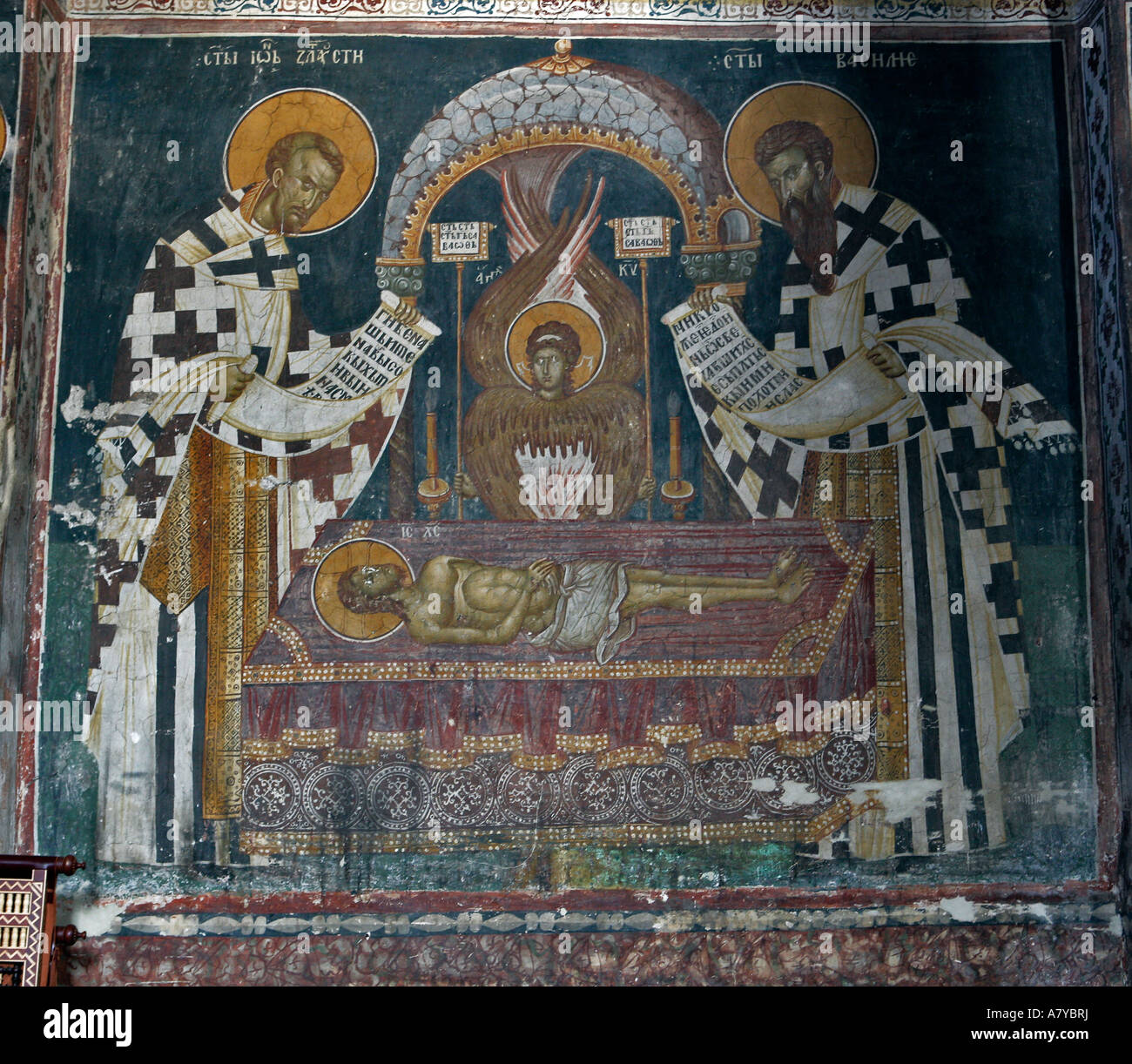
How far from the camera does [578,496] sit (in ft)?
19.2

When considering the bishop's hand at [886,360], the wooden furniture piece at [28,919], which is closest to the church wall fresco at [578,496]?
the bishop's hand at [886,360]

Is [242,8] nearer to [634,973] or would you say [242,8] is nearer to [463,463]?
[463,463]

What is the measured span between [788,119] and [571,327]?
4.96 ft

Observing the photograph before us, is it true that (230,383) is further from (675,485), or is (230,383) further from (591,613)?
(675,485)

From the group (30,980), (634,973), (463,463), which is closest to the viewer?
(30,980)

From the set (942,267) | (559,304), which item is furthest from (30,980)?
(942,267)

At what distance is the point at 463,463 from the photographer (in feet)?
19.2

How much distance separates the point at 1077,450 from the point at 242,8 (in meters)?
4.61

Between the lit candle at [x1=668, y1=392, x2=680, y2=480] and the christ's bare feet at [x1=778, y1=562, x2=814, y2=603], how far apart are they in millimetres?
702

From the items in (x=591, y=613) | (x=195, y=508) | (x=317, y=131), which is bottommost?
(x=591, y=613)

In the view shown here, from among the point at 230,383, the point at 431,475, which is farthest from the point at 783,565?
the point at 230,383

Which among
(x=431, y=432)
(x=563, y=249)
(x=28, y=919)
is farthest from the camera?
(x=563, y=249)

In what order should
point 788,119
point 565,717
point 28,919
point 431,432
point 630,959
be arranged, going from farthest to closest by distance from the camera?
1. point 788,119
2. point 431,432
3. point 565,717
4. point 630,959
5. point 28,919

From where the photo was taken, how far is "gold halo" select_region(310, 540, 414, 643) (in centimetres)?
573
